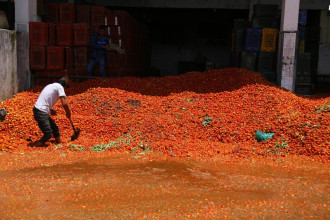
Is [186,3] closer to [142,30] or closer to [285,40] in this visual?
[142,30]

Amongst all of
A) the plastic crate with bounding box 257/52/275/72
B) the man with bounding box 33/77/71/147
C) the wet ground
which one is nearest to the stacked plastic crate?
the man with bounding box 33/77/71/147

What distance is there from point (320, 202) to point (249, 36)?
947 centimetres

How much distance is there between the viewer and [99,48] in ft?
39.1

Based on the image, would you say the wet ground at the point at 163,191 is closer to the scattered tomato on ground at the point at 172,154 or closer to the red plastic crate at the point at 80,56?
the scattered tomato on ground at the point at 172,154

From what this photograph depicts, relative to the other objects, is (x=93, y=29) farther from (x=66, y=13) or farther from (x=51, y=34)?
(x=51, y=34)

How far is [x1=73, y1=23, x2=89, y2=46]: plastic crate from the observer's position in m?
12.0

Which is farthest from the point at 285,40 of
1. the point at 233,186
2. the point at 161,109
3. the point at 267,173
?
the point at 233,186

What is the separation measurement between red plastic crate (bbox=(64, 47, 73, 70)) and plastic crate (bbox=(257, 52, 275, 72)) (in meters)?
6.68

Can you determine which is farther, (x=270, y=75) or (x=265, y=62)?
(x=265, y=62)

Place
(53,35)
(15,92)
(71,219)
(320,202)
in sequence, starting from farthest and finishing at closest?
(53,35) → (15,92) → (320,202) → (71,219)

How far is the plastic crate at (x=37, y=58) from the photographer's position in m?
11.6

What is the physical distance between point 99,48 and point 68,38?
111cm

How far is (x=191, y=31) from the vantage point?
21.8 m

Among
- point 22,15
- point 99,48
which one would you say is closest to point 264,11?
point 99,48
